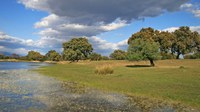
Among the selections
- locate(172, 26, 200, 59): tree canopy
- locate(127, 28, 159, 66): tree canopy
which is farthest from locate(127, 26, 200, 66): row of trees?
locate(127, 28, 159, 66): tree canopy

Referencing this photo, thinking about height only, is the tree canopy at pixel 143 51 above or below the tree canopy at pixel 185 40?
below

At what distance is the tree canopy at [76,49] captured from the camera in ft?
500

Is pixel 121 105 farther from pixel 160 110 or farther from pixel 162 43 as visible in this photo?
pixel 162 43

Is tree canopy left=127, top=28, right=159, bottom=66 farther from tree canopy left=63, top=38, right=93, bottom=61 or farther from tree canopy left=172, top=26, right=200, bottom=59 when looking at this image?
tree canopy left=63, top=38, right=93, bottom=61

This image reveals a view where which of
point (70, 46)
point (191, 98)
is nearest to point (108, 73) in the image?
point (191, 98)

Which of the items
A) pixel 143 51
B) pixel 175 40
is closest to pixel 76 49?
pixel 175 40

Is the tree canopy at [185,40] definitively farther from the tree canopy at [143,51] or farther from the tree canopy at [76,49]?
the tree canopy at [76,49]

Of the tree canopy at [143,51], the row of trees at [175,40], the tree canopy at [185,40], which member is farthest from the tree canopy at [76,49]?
the tree canopy at [143,51]

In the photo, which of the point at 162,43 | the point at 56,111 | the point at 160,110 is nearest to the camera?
the point at 56,111

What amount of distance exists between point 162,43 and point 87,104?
111385 mm

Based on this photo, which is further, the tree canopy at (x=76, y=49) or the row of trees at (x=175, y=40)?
the tree canopy at (x=76, y=49)

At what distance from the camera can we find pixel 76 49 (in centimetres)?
16012

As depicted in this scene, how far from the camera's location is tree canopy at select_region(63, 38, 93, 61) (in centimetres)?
15238

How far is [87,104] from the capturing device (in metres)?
19.6
